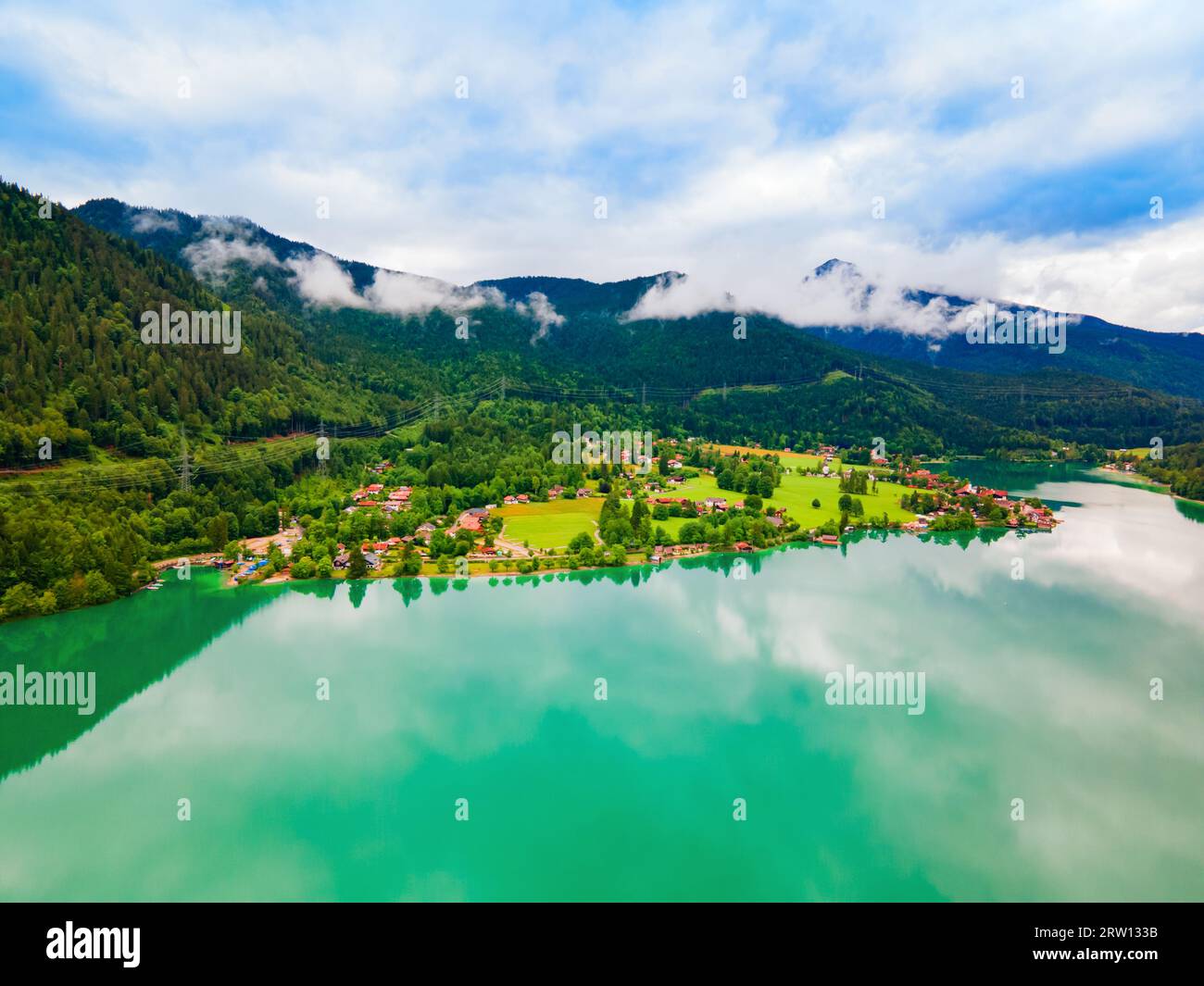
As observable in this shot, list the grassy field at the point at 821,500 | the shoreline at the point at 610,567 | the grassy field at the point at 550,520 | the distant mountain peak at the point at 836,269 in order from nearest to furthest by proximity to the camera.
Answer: the shoreline at the point at 610,567, the grassy field at the point at 550,520, the grassy field at the point at 821,500, the distant mountain peak at the point at 836,269

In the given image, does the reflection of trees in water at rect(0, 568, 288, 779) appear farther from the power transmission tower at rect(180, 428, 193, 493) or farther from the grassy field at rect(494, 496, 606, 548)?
the grassy field at rect(494, 496, 606, 548)

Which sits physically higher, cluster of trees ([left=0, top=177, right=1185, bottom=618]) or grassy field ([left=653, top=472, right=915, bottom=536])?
cluster of trees ([left=0, top=177, right=1185, bottom=618])

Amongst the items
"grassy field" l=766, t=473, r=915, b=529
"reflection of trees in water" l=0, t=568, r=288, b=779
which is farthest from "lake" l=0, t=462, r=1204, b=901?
"grassy field" l=766, t=473, r=915, b=529

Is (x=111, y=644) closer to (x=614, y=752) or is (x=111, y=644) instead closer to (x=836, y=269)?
(x=614, y=752)

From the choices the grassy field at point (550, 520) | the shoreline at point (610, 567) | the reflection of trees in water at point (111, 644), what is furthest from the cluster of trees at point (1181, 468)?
the reflection of trees in water at point (111, 644)

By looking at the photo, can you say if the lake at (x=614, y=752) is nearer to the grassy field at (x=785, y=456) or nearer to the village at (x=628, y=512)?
the village at (x=628, y=512)

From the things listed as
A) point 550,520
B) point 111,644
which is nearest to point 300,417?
point 550,520
